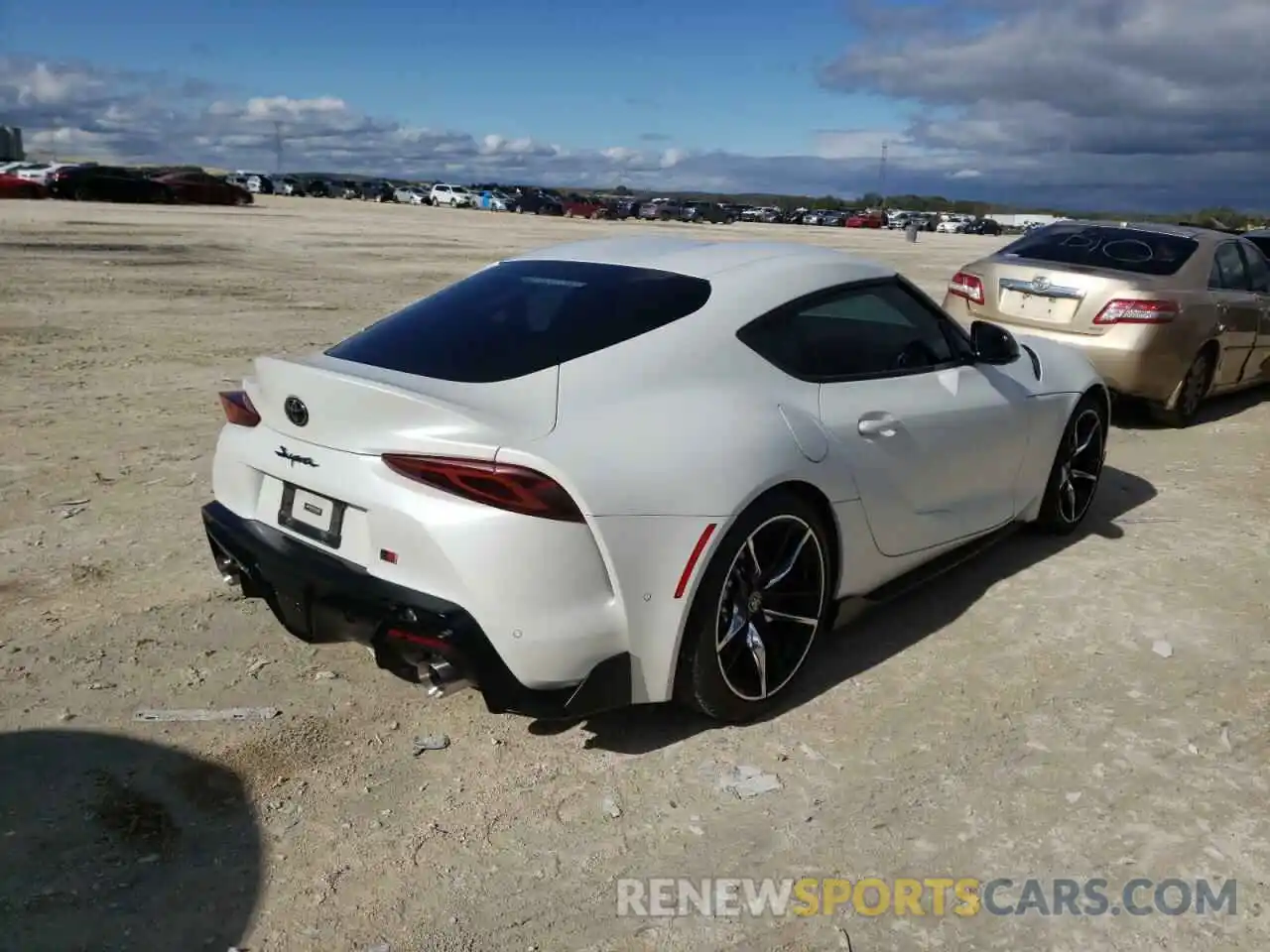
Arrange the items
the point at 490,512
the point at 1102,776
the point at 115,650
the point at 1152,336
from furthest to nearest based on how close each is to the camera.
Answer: the point at 1152,336, the point at 115,650, the point at 1102,776, the point at 490,512

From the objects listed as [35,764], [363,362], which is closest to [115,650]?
[35,764]

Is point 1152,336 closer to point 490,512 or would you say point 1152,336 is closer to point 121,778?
point 490,512

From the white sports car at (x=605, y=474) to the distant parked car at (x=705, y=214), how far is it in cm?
6258

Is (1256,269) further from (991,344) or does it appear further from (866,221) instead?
(866,221)

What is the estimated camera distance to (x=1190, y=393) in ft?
26.2

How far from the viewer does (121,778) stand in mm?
3051

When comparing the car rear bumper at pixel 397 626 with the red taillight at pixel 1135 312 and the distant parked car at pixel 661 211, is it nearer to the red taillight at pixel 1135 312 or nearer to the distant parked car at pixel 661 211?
the red taillight at pixel 1135 312

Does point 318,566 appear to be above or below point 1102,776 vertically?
above

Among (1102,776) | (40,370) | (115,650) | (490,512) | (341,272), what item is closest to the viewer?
(490,512)

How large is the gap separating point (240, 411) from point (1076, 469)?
4182 mm

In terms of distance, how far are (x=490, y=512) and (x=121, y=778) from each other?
4.78ft

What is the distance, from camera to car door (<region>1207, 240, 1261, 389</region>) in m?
8.03

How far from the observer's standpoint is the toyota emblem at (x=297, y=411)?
3.14 meters

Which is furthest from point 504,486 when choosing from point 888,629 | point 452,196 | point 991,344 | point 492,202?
point 452,196
